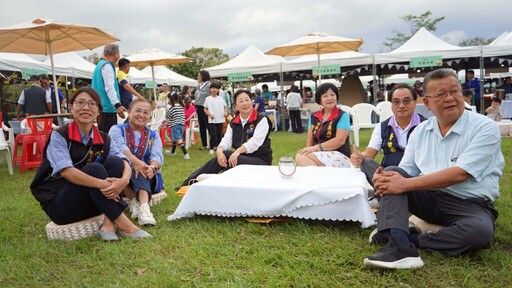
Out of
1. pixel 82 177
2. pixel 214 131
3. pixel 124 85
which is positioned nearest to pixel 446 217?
pixel 82 177

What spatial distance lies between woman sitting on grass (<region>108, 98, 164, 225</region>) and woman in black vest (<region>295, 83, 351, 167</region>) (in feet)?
5.25

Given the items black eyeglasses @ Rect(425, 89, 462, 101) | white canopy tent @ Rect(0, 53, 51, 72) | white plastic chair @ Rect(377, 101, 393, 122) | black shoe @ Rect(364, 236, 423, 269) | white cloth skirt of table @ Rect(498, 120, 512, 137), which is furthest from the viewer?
white canopy tent @ Rect(0, 53, 51, 72)

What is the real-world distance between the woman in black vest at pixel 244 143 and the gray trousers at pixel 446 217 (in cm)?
211

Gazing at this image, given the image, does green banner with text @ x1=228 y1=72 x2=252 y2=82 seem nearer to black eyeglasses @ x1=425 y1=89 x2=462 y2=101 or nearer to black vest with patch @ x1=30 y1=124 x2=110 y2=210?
black vest with patch @ x1=30 y1=124 x2=110 y2=210

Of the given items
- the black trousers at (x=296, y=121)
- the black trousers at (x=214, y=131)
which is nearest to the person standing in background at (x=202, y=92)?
the black trousers at (x=214, y=131)

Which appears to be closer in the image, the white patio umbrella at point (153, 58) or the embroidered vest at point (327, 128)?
the embroidered vest at point (327, 128)

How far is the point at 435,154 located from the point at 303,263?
3.71 feet

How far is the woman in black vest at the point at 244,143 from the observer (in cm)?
439

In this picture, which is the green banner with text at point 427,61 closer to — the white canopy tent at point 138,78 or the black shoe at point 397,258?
the black shoe at point 397,258

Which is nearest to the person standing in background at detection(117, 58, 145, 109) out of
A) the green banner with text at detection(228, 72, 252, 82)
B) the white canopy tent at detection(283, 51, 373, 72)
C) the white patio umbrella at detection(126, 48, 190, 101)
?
the white patio umbrella at detection(126, 48, 190, 101)

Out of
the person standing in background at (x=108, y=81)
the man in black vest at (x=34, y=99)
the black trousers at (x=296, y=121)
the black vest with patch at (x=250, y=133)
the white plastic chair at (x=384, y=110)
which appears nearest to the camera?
the black vest with patch at (x=250, y=133)

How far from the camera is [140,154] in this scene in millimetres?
3857

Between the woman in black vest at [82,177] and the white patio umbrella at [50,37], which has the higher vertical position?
the white patio umbrella at [50,37]

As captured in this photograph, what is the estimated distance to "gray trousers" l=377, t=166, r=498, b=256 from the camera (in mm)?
2312
